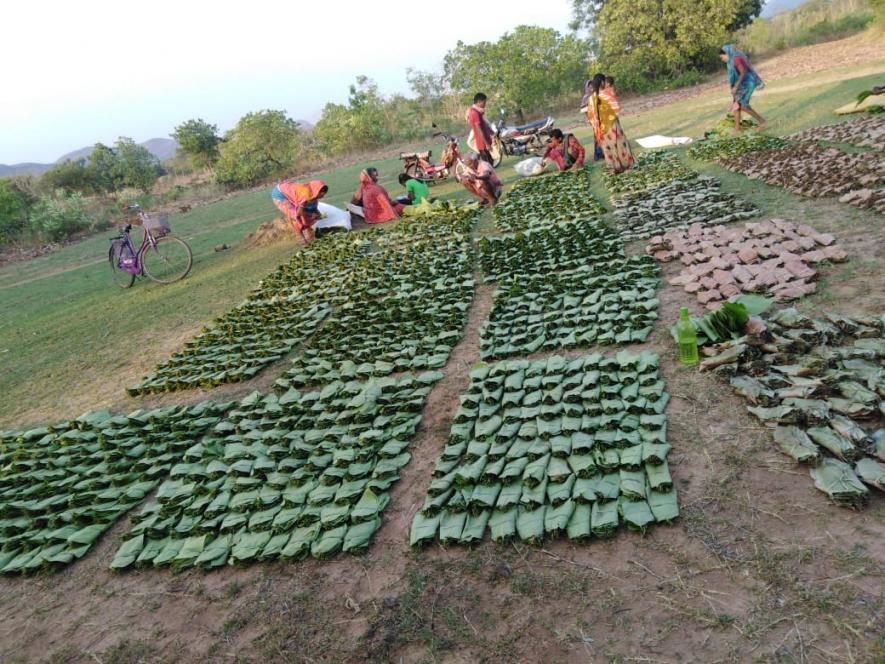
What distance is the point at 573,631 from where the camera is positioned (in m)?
2.18

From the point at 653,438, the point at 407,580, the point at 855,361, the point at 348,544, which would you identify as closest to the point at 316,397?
the point at 348,544

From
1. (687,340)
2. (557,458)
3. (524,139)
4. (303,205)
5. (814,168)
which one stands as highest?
(524,139)

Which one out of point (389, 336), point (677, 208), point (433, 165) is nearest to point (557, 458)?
point (389, 336)

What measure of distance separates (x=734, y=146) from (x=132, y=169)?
30.8 m

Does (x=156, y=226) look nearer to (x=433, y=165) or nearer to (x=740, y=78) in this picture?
(x=433, y=165)

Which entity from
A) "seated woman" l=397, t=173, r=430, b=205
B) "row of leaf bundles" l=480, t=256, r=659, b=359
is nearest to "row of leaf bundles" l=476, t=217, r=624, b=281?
"row of leaf bundles" l=480, t=256, r=659, b=359

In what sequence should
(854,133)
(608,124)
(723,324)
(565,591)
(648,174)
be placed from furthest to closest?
(608,124)
(648,174)
(854,133)
(723,324)
(565,591)

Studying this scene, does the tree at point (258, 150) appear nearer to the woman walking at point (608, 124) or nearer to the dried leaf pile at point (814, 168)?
the woman walking at point (608, 124)

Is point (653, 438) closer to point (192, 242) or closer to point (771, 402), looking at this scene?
point (771, 402)

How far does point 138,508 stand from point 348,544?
178 centimetres

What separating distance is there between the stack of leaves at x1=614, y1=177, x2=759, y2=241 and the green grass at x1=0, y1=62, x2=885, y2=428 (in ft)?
1.11

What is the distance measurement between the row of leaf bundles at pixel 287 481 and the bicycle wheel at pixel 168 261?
684 cm

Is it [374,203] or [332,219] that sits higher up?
[374,203]

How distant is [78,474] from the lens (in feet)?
13.8
